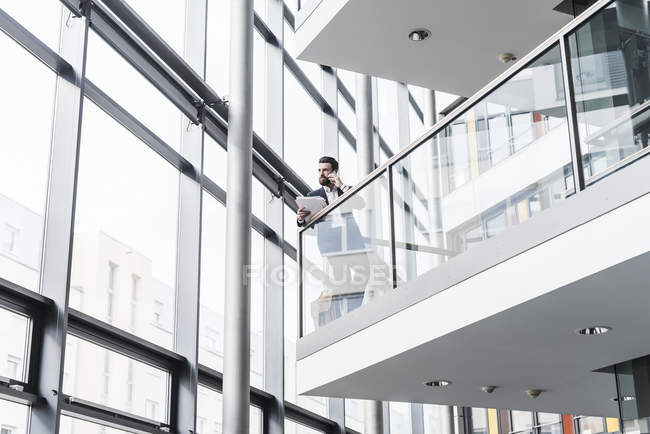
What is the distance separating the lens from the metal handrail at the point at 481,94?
18.4ft

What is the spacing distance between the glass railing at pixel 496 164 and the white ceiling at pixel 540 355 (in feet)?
1.99

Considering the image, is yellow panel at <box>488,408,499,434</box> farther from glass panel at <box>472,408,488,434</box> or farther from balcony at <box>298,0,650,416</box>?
balcony at <box>298,0,650,416</box>

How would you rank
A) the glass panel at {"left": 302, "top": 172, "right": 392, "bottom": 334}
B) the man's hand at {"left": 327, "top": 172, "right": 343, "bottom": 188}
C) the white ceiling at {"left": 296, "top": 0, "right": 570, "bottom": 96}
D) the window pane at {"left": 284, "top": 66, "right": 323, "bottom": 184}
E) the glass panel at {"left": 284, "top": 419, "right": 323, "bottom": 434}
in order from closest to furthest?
1. the glass panel at {"left": 302, "top": 172, "right": 392, "bottom": 334}
2. the man's hand at {"left": 327, "top": 172, "right": 343, "bottom": 188}
3. the white ceiling at {"left": 296, "top": 0, "right": 570, "bottom": 96}
4. the glass panel at {"left": 284, "top": 419, "right": 323, "bottom": 434}
5. the window pane at {"left": 284, "top": 66, "right": 323, "bottom": 184}

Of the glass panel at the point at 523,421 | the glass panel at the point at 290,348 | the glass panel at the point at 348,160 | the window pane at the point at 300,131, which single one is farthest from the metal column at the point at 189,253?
the glass panel at the point at 523,421

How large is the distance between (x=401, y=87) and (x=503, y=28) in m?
10.4

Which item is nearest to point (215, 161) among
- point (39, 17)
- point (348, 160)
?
point (39, 17)

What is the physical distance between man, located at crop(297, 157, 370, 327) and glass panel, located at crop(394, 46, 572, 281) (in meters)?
0.56

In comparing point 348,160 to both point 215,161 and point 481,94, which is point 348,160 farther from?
point 481,94

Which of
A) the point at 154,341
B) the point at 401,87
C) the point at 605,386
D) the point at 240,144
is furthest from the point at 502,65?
the point at 401,87

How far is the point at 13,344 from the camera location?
24.7 feet

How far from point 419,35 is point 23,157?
441 centimetres

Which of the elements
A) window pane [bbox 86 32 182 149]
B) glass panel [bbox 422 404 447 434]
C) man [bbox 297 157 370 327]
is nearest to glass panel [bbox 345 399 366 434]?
glass panel [bbox 422 404 447 434]

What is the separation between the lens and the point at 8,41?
819cm

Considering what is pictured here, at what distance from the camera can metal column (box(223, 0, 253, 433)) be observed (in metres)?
9.57
